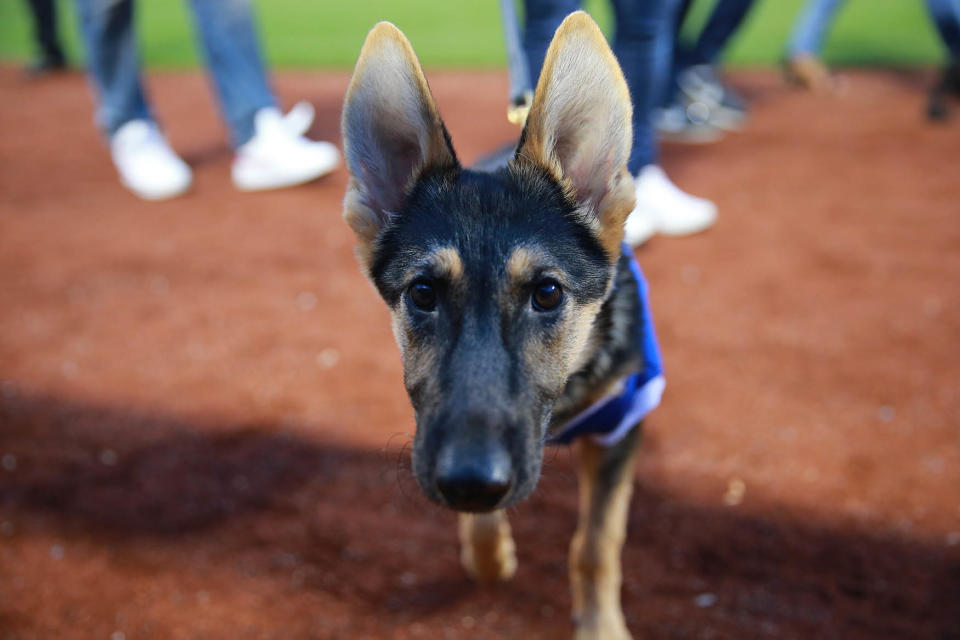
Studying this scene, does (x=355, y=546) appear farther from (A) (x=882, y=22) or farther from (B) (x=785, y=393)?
(A) (x=882, y=22)

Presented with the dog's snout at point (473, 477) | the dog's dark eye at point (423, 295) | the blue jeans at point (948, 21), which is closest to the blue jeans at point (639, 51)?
the dog's dark eye at point (423, 295)

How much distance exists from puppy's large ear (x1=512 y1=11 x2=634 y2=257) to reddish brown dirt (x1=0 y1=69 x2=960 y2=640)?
975mm

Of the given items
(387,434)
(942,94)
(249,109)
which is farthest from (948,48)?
(387,434)

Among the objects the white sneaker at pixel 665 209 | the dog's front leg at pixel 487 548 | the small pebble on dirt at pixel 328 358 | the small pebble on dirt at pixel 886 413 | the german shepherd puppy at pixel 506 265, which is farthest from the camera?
the white sneaker at pixel 665 209

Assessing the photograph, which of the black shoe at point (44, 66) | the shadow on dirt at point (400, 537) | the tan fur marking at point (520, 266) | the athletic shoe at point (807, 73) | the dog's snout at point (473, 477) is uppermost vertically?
the tan fur marking at point (520, 266)

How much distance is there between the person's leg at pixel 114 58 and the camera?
554 cm

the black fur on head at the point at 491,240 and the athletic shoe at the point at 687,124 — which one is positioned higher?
the black fur on head at the point at 491,240

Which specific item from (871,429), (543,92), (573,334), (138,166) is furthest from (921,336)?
(138,166)

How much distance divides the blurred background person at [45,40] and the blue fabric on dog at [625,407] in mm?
10348

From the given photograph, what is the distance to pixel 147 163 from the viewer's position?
5887 millimetres

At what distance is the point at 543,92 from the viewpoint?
186 cm

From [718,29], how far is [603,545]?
5.86m

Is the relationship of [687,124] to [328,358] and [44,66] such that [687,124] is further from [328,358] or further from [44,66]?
[44,66]

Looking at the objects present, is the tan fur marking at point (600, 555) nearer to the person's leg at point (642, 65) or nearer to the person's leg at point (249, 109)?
the person's leg at point (642, 65)
